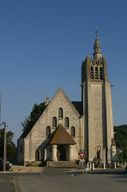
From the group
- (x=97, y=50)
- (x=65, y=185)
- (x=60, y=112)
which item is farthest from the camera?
(x=97, y=50)

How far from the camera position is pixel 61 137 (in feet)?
227

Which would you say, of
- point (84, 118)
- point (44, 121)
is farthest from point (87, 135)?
point (44, 121)

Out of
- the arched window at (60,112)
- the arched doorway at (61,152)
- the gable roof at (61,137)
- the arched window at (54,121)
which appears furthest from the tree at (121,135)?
the gable roof at (61,137)

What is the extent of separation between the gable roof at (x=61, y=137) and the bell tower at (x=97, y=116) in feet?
11.1

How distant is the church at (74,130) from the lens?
230 ft

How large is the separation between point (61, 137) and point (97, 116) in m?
7.30

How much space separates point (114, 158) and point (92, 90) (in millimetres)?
12006

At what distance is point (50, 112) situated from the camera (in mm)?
72062

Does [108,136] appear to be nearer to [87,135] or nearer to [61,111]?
[87,135]


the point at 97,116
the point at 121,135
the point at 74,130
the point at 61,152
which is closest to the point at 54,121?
the point at 74,130

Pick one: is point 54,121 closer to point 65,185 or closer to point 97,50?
point 97,50

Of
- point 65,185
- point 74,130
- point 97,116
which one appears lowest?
point 65,185

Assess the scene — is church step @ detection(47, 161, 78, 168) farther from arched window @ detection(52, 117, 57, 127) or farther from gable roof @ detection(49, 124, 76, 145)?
arched window @ detection(52, 117, 57, 127)

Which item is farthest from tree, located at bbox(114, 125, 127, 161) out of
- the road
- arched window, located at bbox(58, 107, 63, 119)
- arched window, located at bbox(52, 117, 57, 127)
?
the road
